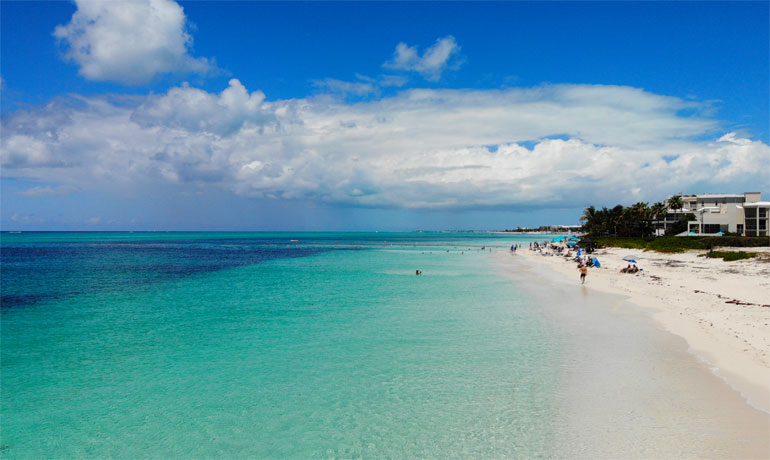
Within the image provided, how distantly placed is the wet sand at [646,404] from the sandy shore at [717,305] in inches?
23.2

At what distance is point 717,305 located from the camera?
1983cm

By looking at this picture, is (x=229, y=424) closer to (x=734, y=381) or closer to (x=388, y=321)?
(x=388, y=321)

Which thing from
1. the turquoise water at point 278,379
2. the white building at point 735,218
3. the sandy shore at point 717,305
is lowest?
the turquoise water at point 278,379

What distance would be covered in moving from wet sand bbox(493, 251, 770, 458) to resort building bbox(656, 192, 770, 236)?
72.2 meters

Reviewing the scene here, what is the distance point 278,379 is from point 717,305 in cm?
1989

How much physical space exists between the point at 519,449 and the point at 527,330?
9400 millimetres

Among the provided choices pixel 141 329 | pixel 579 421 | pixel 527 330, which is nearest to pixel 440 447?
pixel 579 421

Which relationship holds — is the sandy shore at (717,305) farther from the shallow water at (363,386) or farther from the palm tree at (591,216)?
the palm tree at (591,216)

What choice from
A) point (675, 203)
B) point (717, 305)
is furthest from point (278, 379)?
point (675, 203)

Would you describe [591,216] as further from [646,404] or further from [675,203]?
[646,404]

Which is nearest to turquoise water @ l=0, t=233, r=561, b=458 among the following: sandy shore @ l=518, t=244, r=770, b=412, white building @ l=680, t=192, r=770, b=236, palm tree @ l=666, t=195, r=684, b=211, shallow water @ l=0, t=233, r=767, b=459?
shallow water @ l=0, t=233, r=767, b=459

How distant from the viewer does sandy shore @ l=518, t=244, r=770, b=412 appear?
11.3 m

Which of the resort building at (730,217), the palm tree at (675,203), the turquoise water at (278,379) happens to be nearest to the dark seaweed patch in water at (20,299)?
the turquoise water at (278,379)

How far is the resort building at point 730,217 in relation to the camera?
68.8 metres
